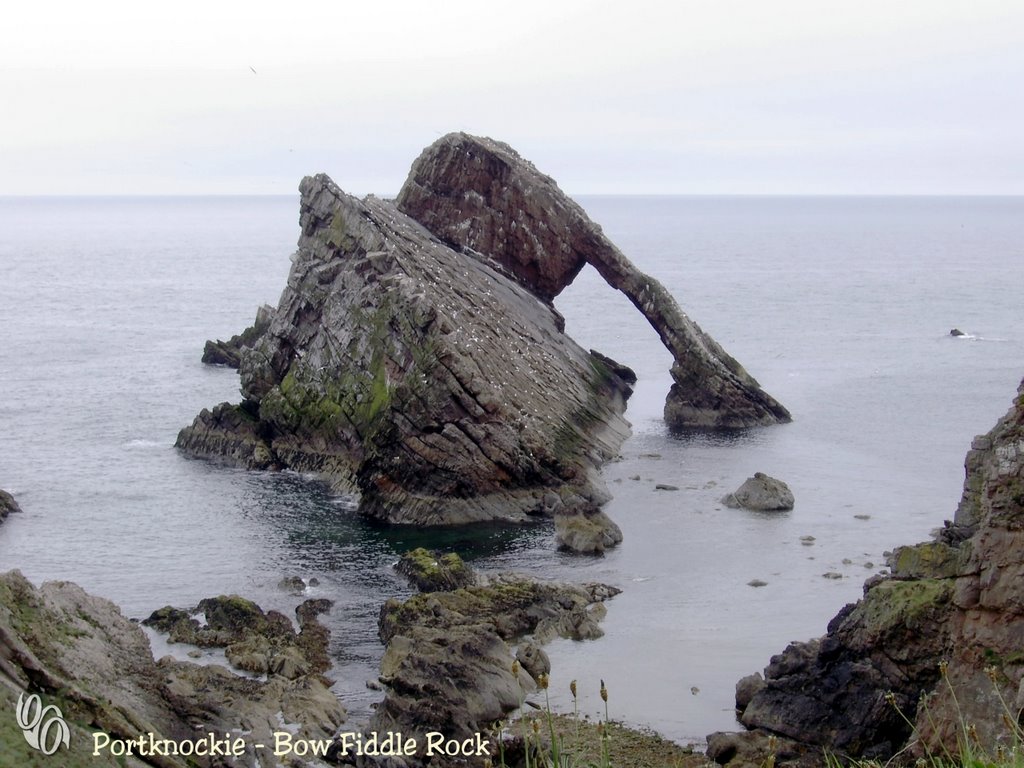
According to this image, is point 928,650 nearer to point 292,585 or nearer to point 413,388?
point 292,585

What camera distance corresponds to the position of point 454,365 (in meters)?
60.1

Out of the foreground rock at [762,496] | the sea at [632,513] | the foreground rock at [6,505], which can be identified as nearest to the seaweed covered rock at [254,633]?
the sea at [632,513]

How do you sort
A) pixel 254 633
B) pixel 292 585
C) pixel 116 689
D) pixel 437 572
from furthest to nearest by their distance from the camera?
pixel 292 585 < pixel 437 572 < pixel 254 633 < pixel 116 689

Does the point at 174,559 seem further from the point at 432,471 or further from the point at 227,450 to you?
the point at 227,450

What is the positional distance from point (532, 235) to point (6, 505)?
114ft

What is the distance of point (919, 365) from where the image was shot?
98.5 metres

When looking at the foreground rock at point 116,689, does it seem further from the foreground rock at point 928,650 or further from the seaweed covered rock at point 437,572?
the foreground rock at point 928,650

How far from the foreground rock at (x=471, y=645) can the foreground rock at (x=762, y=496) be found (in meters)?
13.9

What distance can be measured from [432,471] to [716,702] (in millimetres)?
23695

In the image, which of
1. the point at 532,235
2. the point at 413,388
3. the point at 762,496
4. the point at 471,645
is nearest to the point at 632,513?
the point at 762,496

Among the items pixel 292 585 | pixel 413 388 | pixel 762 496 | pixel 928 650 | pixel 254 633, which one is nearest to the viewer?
pixel 928 650

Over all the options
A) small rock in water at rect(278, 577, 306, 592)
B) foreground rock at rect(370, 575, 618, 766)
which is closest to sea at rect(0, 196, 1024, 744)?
small rock in water at rect(278, 577, 306, 592)

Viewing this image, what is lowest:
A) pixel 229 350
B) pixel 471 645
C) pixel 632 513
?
pixel 471 645

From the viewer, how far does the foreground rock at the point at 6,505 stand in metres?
57.3
